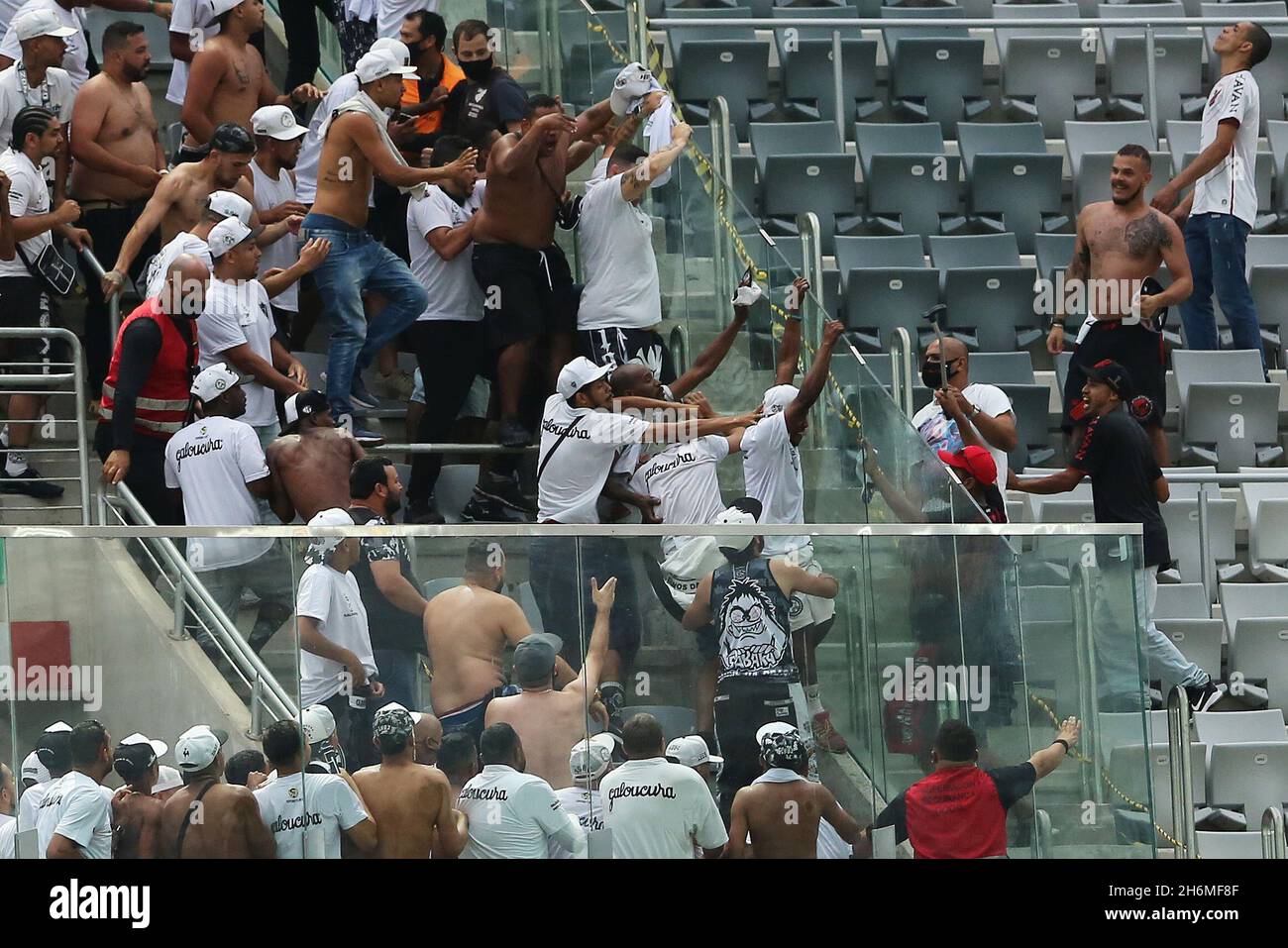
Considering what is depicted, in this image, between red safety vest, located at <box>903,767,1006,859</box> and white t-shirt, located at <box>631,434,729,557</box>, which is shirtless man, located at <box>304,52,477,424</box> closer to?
white t-shirt, located at <box>631,434,729,557</box>

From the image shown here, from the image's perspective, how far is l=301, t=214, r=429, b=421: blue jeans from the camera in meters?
12.1

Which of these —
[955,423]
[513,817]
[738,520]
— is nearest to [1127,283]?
[955,423]

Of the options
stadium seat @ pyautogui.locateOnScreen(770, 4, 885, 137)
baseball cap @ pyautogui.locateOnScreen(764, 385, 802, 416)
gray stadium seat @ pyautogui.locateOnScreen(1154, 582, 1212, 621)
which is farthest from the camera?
stadium seat @ pyautogui.locateOnScreen(770, 4, 885, 137)

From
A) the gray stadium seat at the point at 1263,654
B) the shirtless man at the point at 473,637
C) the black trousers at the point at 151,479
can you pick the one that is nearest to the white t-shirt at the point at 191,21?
the black trousers at the point at 151,479

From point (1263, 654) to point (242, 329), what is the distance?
16.9 ft

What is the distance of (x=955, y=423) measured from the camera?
12.1m

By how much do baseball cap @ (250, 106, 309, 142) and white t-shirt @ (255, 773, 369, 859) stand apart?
4252 millimetres

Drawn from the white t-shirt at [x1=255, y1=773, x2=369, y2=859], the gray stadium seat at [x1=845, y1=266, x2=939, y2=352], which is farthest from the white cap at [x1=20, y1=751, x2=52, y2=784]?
the gray stadium seat at [x1=845, y1=266, x2=939, y2=352]

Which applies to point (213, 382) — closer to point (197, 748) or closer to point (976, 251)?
point (197, 748)
